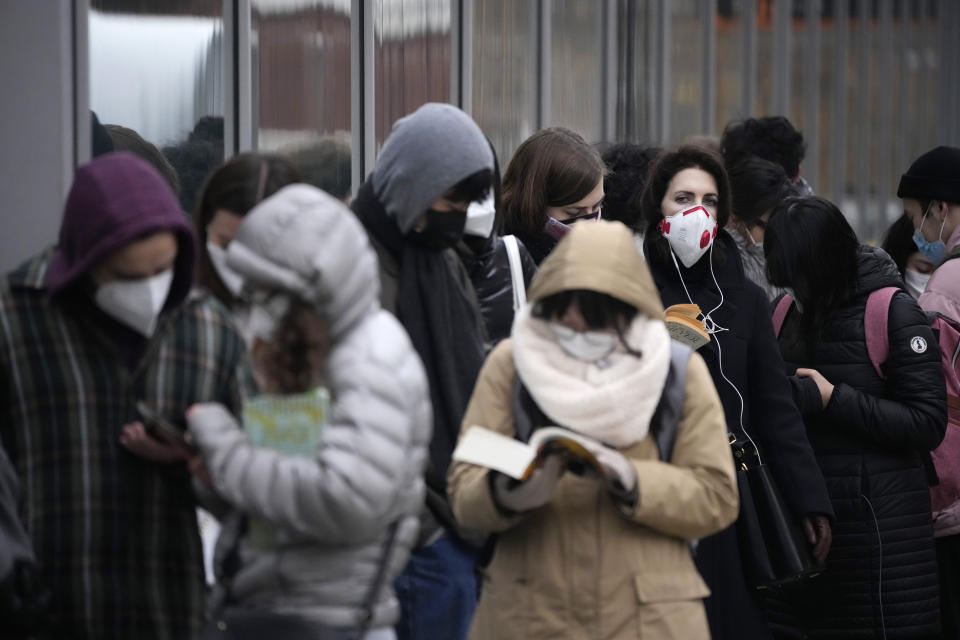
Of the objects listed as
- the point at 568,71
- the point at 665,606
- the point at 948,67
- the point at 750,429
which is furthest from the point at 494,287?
the point at 948,67

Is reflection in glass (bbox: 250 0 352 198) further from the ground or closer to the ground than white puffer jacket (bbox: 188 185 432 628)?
further from the ground

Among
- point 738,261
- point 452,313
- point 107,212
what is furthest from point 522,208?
point 107,212

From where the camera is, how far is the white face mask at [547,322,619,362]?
151 inches

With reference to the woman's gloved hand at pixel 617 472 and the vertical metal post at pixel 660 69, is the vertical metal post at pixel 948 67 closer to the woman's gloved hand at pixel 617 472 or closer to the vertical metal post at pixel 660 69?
the vertical metal post at pixel 660 69

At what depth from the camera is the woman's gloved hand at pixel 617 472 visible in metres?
3.68

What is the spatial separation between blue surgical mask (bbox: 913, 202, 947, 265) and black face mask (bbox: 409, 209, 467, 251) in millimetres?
3281

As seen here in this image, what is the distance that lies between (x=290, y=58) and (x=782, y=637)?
9.99ft

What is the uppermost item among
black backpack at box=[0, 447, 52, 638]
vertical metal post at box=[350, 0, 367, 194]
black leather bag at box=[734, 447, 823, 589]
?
vertical metal post at box=[350, 0, 367, 194]

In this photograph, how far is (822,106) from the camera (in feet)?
42.0

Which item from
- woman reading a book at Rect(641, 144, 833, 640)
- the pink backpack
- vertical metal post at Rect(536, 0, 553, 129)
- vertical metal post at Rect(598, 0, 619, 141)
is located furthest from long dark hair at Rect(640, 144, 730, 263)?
vertical metal post at Rect(598, 0, 619, 141)

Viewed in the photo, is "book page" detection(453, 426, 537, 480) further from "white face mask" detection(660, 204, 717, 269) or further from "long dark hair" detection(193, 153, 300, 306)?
"white face mask" detection(660, 204, 717, 269)

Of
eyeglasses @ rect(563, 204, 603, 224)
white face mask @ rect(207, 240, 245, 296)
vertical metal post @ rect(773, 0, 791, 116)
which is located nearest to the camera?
white face mask @ rect(207, 240, 245, 296)

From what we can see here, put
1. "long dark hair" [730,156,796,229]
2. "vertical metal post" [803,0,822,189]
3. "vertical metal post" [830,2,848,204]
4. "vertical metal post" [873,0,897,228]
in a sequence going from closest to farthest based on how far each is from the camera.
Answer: "long dark hair" [730,156,796,229]
"vertical metal post" [803,0,822,189]
"vertical metal post" [830,2,848,204]
"vertical metal post" [873,0,897,228]

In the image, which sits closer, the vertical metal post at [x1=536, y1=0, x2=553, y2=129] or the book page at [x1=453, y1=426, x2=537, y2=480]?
the book page at [x1=453, y1=426, x2=537, y2=480]
